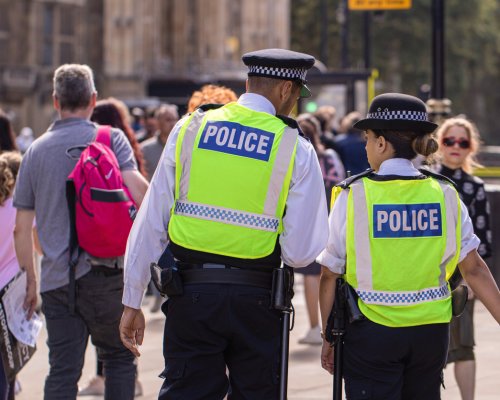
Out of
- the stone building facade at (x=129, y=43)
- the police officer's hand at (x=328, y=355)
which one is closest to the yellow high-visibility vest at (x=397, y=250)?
the police officer's hand at (x=328, y=355)

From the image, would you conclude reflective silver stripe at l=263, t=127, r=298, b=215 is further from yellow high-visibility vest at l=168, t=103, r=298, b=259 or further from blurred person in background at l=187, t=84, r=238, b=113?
blurred person in background at l=187, t=84, r=238, b=113

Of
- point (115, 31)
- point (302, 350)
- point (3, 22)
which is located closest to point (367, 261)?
point (302, 350)

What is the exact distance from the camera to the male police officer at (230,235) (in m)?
5.37

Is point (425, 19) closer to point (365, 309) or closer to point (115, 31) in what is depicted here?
point (115, 31)

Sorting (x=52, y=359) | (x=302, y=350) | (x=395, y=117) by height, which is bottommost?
(x=302, y=350)

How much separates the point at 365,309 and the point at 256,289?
0.46 meters

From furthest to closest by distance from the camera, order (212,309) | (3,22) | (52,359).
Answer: (3,22)
(52,359)
(212,309)

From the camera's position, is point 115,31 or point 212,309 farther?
point 115,31

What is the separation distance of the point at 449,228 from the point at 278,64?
946mm

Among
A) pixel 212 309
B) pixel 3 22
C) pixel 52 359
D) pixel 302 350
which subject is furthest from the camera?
pixel 3 22

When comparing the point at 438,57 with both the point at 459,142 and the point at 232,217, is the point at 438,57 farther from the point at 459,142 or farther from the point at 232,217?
→ the point at 232,217

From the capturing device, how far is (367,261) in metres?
5.53

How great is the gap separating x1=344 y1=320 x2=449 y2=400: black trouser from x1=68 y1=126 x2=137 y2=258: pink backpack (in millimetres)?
1698

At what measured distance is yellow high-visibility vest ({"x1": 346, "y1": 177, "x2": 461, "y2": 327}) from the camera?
217 inches
